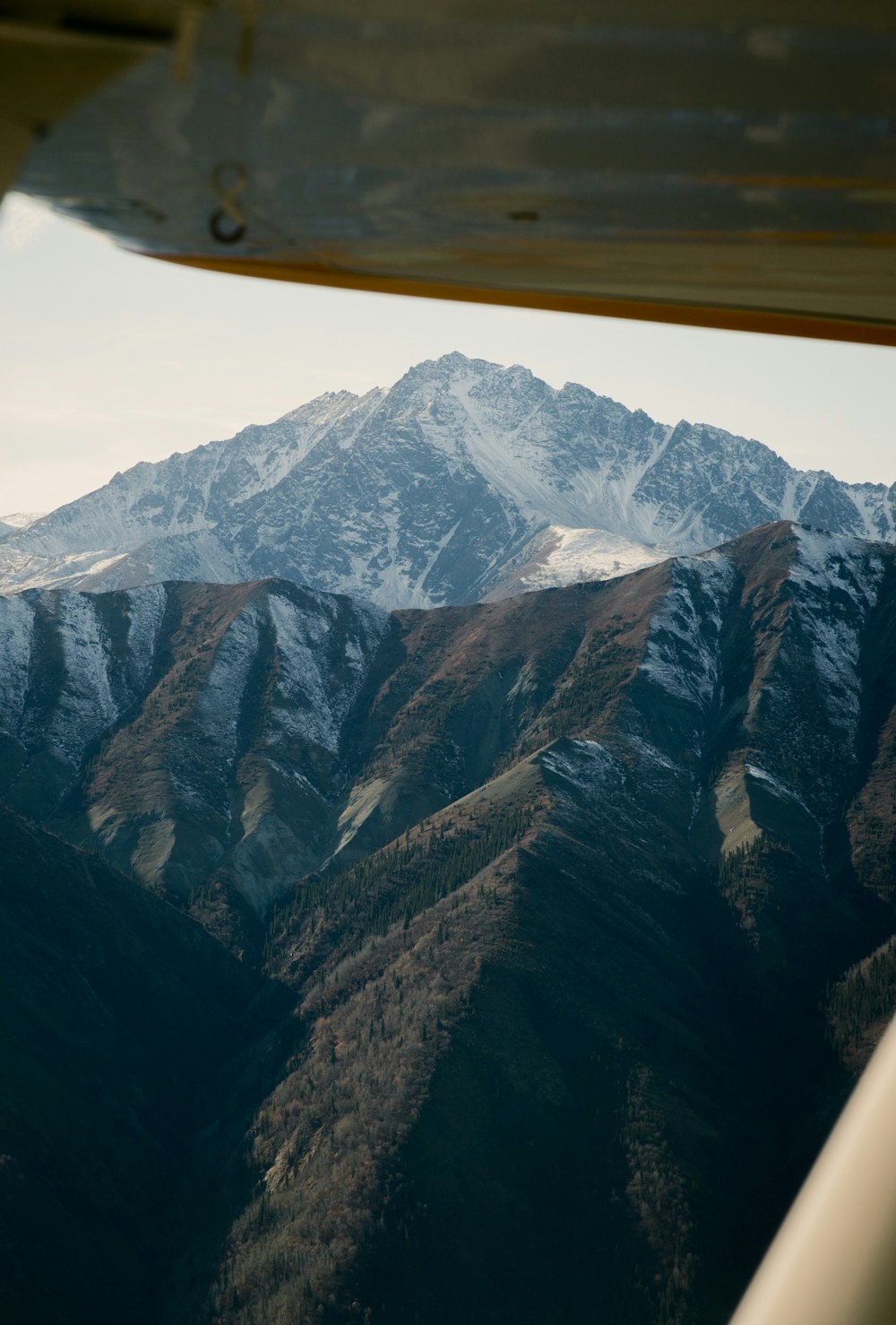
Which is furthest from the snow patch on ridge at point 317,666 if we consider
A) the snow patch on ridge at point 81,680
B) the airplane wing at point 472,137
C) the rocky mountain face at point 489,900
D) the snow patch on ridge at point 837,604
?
the airplane wing at point 472,137

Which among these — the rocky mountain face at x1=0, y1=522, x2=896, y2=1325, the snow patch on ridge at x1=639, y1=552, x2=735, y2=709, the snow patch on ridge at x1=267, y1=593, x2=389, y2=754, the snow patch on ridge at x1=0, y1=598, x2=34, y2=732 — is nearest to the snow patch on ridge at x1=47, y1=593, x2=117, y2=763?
the rocky mountain face at x1=0, y1=522, x2=896, y2=1325

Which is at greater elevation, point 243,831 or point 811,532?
point 811,532

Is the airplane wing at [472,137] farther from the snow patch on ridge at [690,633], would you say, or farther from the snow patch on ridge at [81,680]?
the snow patch on ridge at [81,680]

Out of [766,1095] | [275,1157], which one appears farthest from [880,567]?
[275,1157]

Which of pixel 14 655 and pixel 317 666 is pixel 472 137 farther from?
pixel 14 655

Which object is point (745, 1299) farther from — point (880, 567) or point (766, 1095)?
point (880, 567)

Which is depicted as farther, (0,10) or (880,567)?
(880,567)

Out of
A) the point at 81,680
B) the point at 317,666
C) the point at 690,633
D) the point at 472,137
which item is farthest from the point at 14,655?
the point at 472,137

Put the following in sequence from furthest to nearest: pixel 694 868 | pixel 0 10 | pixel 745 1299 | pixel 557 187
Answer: pixel 694 868 < pixel 557 187 < pixel 745 1299 < pixel 0 10
